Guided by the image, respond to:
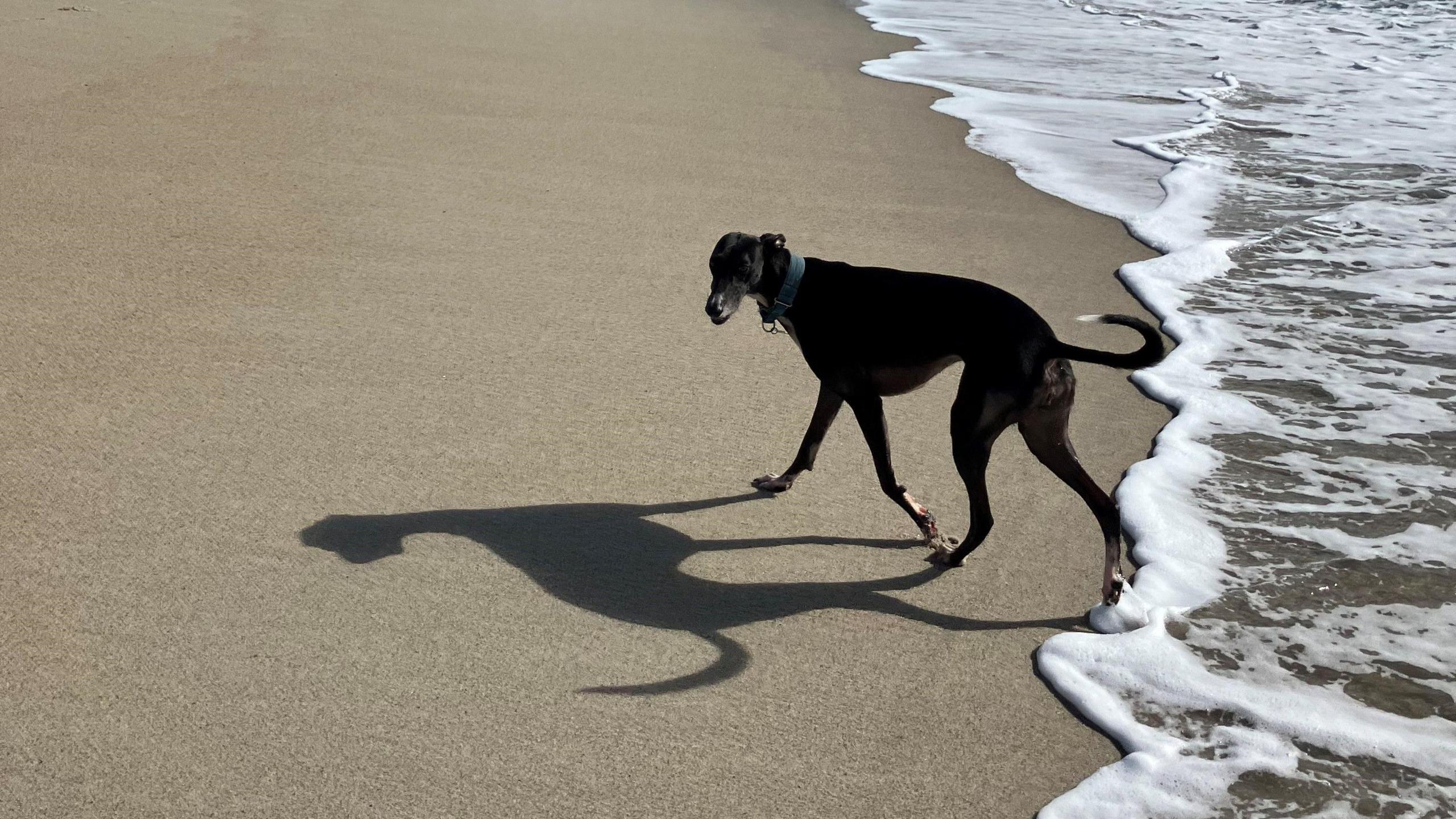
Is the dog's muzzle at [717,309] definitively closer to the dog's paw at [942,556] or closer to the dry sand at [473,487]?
the dry sand at [473,487]

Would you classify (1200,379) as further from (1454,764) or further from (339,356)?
(339,356)

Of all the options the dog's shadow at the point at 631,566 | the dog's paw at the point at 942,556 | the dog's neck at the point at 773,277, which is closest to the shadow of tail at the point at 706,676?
the dog's shadow at the point at 631,566

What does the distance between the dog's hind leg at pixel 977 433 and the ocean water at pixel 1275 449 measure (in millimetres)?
455

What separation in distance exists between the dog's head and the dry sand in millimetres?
713

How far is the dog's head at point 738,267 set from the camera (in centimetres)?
399

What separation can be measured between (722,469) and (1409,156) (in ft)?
26.2

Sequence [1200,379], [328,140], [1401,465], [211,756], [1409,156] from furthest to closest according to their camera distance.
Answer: [1409,156] → [328,140] → [1200,379] → [1401,465] → [211,756]

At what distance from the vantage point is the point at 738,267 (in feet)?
13.1

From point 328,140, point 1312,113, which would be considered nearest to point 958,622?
point 328,140

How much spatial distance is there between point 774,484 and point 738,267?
2.66 ft

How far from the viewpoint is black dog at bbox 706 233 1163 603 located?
3625 millimetres

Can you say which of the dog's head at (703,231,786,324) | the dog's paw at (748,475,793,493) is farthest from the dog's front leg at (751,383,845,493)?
the dog's head at (703,231,786,324)

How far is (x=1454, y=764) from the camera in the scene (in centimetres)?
309

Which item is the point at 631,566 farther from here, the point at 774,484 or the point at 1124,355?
the point at 1124,355
